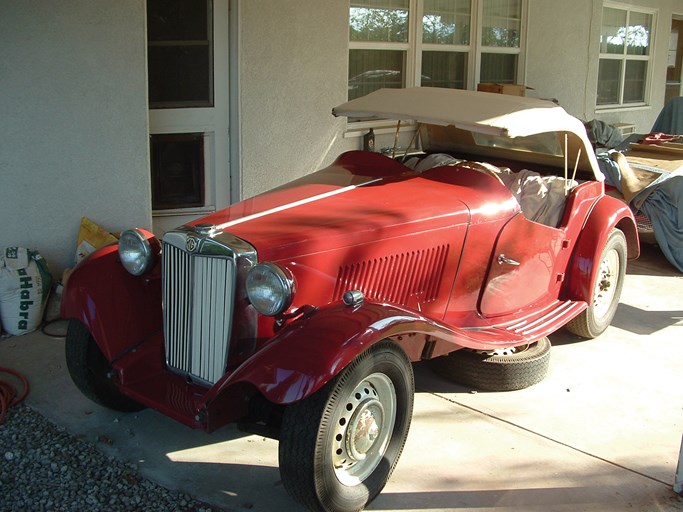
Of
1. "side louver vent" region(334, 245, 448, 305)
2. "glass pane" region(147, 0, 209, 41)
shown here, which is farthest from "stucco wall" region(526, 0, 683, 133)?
"side louver vent" region(334, 245, 448, 305)

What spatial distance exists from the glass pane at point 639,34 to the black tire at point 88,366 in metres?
10.8

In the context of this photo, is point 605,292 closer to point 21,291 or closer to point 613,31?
point 21,291

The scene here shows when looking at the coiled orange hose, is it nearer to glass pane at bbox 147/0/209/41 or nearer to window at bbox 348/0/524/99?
glass pane at bbox 147/0/209/41

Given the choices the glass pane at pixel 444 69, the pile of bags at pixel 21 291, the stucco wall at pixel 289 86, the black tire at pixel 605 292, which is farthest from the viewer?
the glass pane at pixel 444 69

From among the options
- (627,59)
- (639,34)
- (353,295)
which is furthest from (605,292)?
(639,34)

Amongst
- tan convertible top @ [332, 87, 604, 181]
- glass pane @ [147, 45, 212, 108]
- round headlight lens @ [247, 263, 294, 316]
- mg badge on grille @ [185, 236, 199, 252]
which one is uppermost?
glass pane @ [147, 45, 212, 108]

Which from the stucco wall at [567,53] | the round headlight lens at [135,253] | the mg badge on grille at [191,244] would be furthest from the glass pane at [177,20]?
the stucco wall at [567,53]

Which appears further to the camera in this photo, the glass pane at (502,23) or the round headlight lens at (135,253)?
the glass pane at (502,23)

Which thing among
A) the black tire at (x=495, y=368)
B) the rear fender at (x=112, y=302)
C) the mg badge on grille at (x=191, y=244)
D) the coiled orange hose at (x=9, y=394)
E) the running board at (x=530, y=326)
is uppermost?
the mg badge on grille at (x=191, y=244)

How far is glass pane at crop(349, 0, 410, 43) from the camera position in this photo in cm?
771

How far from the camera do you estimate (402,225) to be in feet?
13.2

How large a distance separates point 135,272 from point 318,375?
4.38 feet

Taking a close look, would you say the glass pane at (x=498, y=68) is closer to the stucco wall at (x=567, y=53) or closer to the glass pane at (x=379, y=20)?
the stucco wall at (x=567, y=53)

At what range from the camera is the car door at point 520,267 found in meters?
4.52
